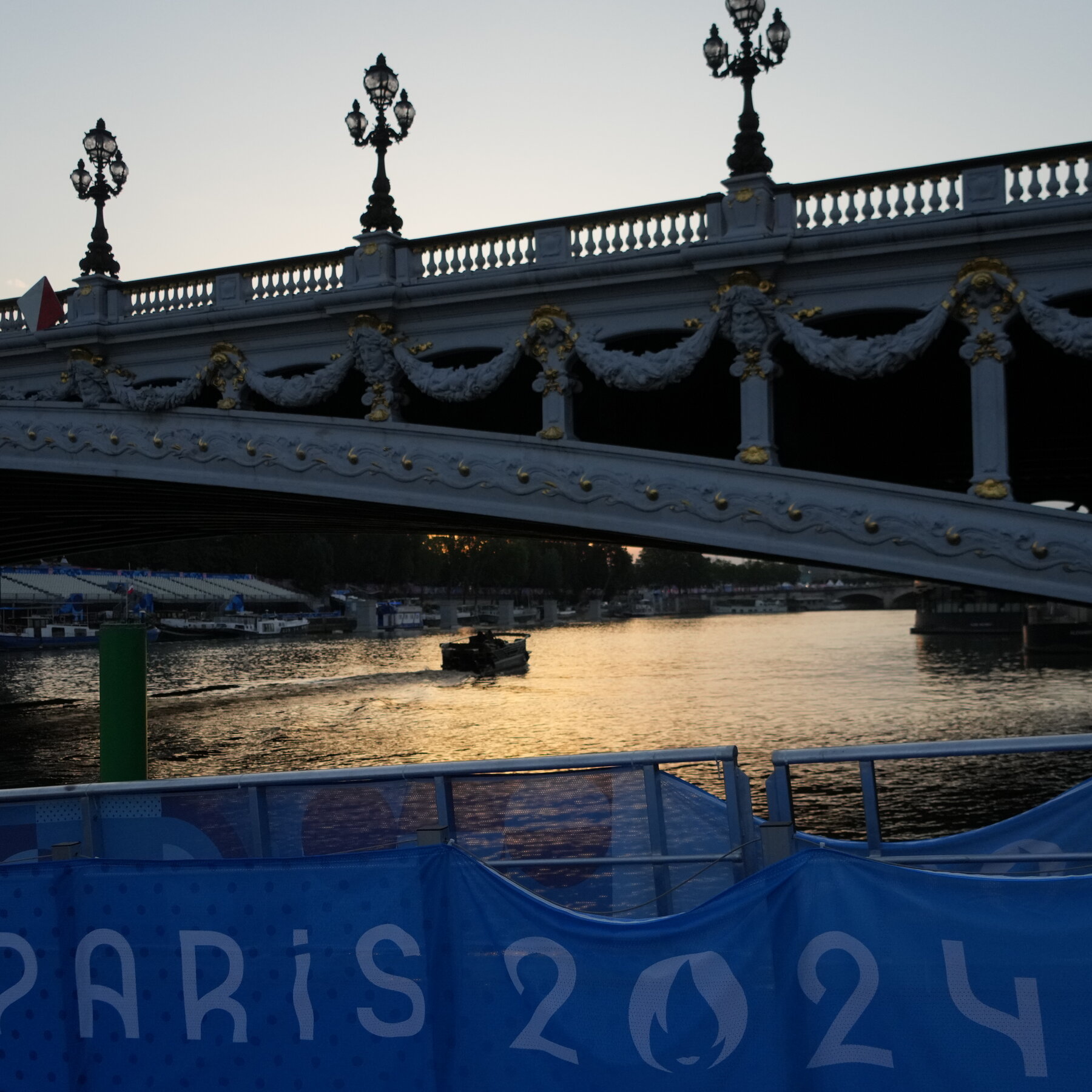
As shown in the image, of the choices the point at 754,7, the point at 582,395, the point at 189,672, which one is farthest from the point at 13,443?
the point at 189,672

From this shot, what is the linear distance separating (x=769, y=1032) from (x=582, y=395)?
20504 mm

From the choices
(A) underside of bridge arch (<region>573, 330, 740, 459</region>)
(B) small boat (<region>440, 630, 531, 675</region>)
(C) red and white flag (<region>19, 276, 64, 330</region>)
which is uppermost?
(C) red and white flag (<region>19, 276, 64, 330</region>)

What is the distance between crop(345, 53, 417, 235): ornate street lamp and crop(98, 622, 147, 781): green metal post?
475 inches

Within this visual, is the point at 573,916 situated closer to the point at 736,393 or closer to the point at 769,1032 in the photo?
the point at 769,1032

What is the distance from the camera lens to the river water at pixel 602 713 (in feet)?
74.5

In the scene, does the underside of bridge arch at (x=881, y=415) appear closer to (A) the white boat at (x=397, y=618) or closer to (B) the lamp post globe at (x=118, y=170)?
(B) the lamp post globe at (x=118, y=170)

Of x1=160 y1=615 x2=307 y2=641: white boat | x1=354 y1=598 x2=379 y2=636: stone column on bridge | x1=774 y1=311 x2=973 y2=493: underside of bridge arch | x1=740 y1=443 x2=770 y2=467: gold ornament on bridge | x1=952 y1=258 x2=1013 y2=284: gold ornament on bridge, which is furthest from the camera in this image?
x1=354 y1=598 x2=379 y2=636: stone column on bridge

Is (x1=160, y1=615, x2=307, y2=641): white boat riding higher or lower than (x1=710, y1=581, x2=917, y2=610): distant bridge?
lower

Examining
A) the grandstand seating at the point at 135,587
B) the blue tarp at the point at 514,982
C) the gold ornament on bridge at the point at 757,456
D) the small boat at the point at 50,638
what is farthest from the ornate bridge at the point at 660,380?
the grandstand seating at the point at 135,587

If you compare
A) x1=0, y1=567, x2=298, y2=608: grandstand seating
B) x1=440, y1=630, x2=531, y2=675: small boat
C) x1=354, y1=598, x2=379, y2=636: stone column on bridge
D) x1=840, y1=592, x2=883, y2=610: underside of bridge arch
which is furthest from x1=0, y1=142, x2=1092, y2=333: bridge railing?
x1=840, y1=592, x2=883, y2=610: underside of bridge arch

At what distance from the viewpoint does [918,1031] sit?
4398 millimetres

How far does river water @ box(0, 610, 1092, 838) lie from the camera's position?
22719 millimetres

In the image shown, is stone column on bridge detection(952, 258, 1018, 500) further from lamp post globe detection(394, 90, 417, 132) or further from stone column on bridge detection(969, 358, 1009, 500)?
lamp post globe detection(394, 90, 417, 132)

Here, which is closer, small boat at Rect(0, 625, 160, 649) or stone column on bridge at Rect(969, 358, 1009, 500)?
stone column on bridge at Rect(969, 358, 1009, 500)
